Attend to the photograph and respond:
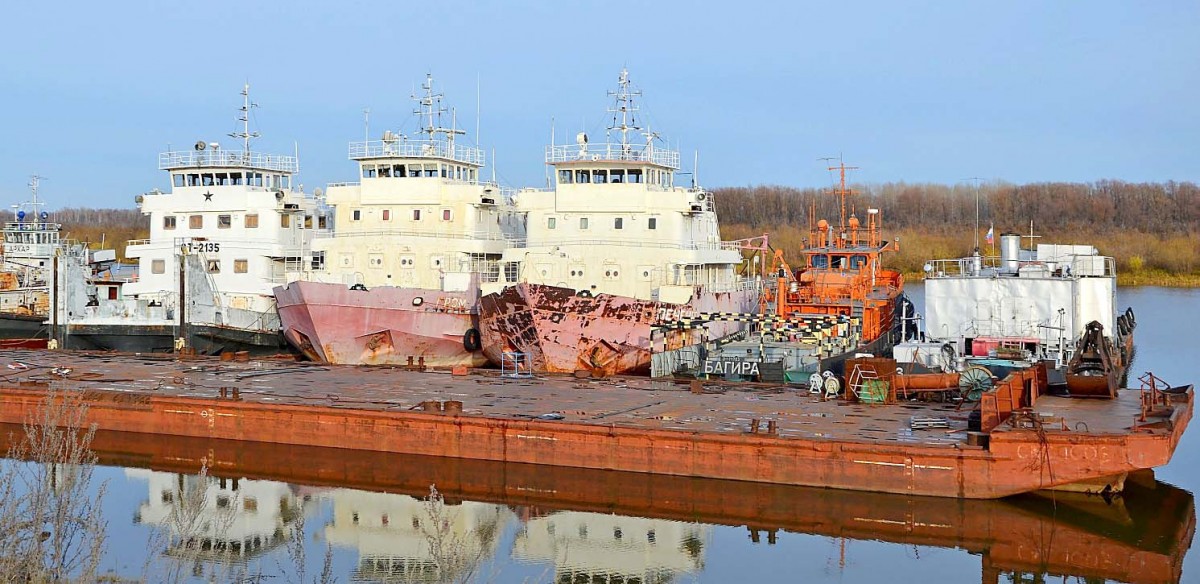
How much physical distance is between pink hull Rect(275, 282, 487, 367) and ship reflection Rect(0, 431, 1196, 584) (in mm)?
9472

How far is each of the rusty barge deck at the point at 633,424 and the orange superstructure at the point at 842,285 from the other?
30.3 ft

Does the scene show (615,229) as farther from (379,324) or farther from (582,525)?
(582,525)

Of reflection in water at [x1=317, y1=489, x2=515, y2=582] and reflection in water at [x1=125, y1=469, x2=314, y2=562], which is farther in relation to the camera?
reflection in water at [x1=125, y1=469, x2=314, y2=562]

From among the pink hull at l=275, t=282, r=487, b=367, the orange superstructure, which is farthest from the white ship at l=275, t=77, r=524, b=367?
the orange superstructure

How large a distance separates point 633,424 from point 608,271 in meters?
11.6

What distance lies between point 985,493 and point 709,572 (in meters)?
4.38

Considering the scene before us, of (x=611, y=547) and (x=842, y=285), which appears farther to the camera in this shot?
(x=842, y=285)

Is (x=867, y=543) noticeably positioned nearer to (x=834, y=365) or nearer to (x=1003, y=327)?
(x=834, y=365)

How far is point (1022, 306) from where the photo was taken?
88.6ft

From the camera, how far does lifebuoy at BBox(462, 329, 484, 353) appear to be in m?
31.5

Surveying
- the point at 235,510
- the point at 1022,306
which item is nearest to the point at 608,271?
the point at 1022,306

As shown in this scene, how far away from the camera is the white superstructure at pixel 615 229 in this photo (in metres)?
31.0

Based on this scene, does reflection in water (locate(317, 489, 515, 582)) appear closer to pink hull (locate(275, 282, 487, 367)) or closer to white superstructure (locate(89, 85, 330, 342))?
pink hull (locate(275, 282, 487, 367))

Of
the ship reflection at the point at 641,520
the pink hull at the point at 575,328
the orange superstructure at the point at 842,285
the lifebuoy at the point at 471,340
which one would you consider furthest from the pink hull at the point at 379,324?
the ship reflection at the point at 641,520
